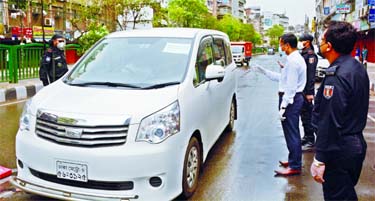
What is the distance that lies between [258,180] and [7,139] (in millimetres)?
3992

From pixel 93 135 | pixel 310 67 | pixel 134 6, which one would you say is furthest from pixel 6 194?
pixel 134 6

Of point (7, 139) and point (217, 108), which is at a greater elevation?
point (217, 108)

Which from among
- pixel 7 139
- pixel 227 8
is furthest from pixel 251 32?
pixel 7 139

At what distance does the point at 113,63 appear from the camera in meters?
4.50

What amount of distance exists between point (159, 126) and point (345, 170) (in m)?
1.54

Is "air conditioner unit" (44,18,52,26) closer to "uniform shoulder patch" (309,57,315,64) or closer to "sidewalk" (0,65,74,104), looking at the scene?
"sidewalk" (0,65,74,104)

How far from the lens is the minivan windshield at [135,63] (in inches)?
164

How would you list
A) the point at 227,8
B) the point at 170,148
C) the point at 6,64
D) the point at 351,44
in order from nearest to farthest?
the point at 351,44
the point at 170,148
the point at 6,64
the point at 227,8

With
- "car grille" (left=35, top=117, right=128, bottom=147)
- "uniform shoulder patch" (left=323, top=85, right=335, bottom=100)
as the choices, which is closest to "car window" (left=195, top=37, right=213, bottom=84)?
"car grille" (left=35, top=117, right=128, bottom=147)

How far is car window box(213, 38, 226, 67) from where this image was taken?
5.65m

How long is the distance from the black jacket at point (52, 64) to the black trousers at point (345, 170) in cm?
540

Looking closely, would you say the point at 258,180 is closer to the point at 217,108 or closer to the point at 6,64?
the point at 217,108

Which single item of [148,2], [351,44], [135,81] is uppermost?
[148,2]

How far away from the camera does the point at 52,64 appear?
694cm
